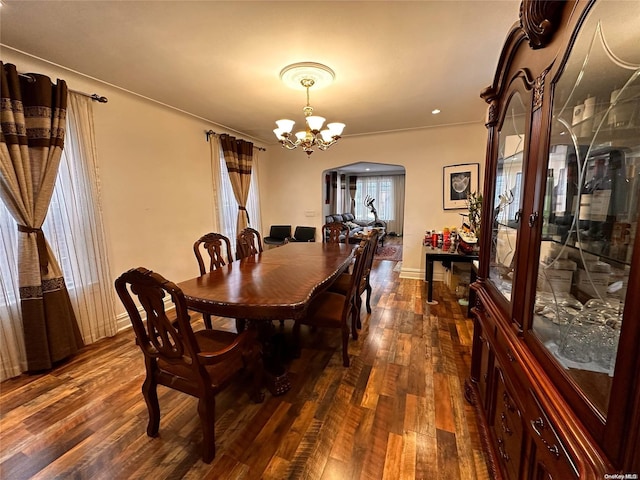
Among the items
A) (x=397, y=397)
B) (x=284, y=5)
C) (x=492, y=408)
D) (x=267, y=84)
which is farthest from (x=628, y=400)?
(x=267, y=84)

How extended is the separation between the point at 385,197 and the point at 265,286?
904 centimetres

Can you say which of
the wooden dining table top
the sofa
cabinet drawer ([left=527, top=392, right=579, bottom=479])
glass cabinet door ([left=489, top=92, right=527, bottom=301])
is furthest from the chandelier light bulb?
the sofa

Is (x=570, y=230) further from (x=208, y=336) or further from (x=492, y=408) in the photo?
(x=208, y=336)

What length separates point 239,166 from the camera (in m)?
4.46

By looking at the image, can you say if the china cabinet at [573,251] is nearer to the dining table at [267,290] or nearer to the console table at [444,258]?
the dining table at [267,290]

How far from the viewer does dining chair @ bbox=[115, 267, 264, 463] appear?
1.20 m

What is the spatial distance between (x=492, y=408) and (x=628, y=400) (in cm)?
107

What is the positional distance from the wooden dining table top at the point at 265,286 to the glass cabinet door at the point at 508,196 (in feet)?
3.47

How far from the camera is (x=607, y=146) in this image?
28.6 inches

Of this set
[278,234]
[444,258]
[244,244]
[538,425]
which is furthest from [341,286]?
[278,234]

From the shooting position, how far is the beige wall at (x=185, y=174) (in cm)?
278

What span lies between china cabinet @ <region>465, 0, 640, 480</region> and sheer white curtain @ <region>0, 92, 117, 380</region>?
3.31 m

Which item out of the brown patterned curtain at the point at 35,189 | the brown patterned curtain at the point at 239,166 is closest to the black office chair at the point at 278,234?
the brown patterned curtain at the point at 239,166

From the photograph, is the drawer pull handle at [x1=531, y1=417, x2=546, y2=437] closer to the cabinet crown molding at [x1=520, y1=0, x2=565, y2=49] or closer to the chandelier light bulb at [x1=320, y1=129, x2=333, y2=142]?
the cabinet crown molding at [x1=520, y1=0, x2=565, y2=49]
